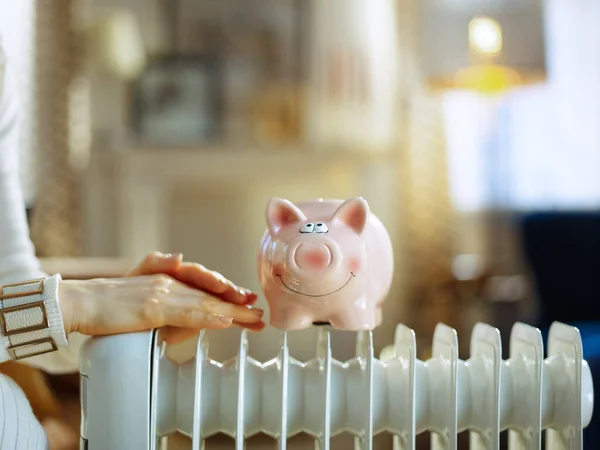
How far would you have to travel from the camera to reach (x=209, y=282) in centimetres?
77

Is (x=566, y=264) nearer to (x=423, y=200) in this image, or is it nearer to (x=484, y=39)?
(x=484, y=39)

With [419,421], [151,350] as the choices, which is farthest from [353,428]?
[151,350]

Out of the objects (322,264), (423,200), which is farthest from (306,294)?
(423,200)

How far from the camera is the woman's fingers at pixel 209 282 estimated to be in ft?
2.54

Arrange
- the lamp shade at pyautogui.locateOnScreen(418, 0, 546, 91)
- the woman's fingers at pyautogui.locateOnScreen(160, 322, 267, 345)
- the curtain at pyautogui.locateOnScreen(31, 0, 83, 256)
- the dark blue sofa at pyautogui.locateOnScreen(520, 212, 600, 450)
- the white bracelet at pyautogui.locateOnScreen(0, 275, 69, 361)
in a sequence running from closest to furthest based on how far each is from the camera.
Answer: the white bracelet at pyautogui.locateOnScreen(0, 275, 69, 361) < the woman's fingers at pyautogui.locateOnScreen(160, 322, 267, 345) < the dark blue sofa at pyautogui.locateOnScreen(520, 212, 600, 450) < the lamp shade at pyautogui.locateOnScreen(418, 0, 546, 91) < the curtain at pyautogui.locateOnScreen(31, 0, 83, 256)

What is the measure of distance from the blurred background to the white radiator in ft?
7.65

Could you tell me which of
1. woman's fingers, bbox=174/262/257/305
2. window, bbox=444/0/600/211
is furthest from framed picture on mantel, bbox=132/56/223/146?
woman's fingers, bbox=174/262/257/305

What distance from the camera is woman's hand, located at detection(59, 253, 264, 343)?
711mm

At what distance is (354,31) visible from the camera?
354cm

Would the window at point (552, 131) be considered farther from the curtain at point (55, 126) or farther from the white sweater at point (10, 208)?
the white sweater at point (10, 208)

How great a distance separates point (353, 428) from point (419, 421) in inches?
3.0

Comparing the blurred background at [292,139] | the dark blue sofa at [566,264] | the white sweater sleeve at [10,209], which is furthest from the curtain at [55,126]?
the white sweater sleeve at [10,209]

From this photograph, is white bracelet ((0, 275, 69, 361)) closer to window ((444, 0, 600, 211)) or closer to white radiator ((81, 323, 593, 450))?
white radiator ((81, 323, 593, 450))

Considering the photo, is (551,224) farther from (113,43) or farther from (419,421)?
(113,43)
